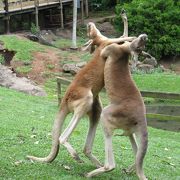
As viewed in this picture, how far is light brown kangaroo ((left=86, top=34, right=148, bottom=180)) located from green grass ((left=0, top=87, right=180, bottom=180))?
2.18 ft

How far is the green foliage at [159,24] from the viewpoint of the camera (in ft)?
92.4

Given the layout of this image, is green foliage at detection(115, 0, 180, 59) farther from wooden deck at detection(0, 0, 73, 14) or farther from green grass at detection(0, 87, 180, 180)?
green grass at detection(0, 87, 180, 180)

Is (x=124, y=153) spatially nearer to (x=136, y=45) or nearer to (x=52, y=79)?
(x=136, y=45)

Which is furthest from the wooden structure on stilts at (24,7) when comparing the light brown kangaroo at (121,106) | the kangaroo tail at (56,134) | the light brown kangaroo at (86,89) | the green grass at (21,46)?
the light brown kangaroo at (121,106)

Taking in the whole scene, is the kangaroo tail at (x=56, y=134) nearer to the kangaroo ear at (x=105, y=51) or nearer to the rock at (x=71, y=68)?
the kangaroo ear at (x=105, y=51)

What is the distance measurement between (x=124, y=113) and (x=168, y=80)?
56.2ft

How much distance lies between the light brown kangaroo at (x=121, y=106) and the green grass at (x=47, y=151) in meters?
0.67

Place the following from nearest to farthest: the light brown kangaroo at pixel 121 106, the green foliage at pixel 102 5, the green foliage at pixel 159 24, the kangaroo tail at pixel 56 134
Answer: the light brown kangaroo at pixel 121 106
the kangaroo tail at pixel 56 134
the green foliage at pixel 159 24
the green foliage at pixel 102 5

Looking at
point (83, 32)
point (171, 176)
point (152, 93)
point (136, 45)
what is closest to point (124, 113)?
point (136, 45)

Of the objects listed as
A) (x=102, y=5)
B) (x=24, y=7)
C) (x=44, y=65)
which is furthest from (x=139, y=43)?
(x=102, y=5)

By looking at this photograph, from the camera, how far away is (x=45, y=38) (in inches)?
1193

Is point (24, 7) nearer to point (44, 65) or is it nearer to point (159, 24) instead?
point (44, 65)

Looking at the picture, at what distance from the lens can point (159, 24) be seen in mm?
28172

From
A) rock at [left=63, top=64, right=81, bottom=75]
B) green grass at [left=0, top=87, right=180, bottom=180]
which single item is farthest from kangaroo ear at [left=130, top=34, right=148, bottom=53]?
rock at [left=63, top=64, right=81, bottom=75]
